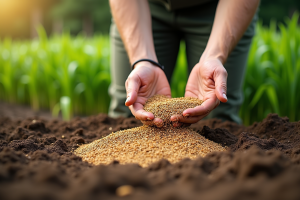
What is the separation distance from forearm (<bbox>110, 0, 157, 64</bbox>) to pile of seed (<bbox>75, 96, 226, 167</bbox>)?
0.40 metres

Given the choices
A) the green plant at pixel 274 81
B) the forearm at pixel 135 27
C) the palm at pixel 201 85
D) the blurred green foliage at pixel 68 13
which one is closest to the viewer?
the palm at pixel 201 85

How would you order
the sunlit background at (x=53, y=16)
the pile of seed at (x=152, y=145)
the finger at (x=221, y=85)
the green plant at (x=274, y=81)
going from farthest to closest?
the sunlit background at (x=53, y=16), the green plant at (x=274, y=81), the finger at (x=221, y=85), the pile of seed at (x=152, y=145)

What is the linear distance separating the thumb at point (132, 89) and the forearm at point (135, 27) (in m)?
0.27

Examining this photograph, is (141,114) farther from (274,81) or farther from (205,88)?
(274,81)

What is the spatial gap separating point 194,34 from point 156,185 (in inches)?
58.4

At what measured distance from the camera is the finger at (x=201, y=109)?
1.19 m

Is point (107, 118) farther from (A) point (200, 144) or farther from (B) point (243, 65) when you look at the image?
(B) point (243, 65)

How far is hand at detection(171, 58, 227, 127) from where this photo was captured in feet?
3.95

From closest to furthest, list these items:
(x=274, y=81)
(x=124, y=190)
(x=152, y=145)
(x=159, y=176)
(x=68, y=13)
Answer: (x=124, y=190)
(x=159, y=176)
(x=152, y=145)
(x=274, y=81)
(x=68, y=13)

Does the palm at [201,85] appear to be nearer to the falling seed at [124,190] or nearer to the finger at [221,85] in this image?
the finger at [221,85]

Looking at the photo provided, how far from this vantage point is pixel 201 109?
1.21 m

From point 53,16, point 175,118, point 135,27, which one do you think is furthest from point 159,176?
point 53,16

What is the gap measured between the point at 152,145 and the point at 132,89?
31cm

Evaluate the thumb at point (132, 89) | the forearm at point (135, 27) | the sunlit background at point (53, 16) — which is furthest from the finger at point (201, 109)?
the sunlit background at point (53, 16)
